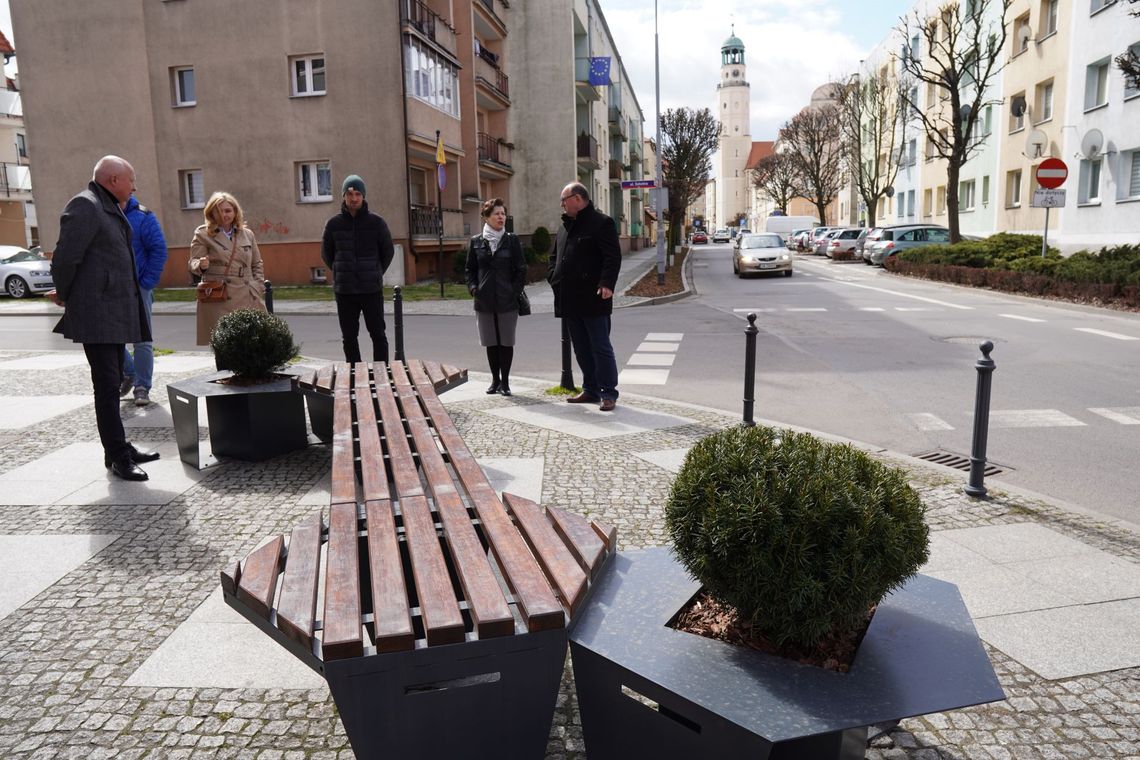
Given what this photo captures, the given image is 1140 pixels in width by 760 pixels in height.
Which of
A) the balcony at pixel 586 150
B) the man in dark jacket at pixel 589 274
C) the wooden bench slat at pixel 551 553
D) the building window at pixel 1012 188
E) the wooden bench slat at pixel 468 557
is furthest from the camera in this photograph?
the balcony at pixel 586 150

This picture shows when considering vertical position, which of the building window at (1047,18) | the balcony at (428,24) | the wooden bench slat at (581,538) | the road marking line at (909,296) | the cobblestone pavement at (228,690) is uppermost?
the building window at (1047,18)

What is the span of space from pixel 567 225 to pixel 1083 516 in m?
4.77

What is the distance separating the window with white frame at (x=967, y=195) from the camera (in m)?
39.8

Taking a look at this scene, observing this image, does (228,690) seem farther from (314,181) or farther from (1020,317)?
(314,181)

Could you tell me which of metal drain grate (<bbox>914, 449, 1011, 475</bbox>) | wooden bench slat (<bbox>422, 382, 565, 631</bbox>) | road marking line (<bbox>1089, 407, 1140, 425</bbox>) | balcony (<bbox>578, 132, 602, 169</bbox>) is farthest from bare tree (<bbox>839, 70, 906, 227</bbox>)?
wooden bench slat (<bbox>422, 382, 565, 631</bbox>)

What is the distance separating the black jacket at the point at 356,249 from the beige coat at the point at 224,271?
2.57 ft

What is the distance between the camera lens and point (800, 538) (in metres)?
2.20

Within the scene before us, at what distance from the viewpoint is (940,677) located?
7.23 feet

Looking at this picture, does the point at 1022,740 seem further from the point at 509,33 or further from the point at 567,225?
the point at 509,33

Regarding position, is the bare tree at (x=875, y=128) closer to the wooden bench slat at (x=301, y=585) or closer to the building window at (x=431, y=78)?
the building window at (x=431, y=78)

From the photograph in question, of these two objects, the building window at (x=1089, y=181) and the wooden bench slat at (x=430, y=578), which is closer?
the wooden bench slat at (x=430, y=578)

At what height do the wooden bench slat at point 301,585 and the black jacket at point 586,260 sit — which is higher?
the black jacket at point 586,260

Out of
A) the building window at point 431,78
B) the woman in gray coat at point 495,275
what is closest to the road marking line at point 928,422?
the woman in gray coat at point 495,275

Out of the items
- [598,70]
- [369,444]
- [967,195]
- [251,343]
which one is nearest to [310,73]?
[598,70]
